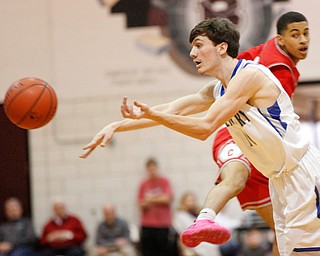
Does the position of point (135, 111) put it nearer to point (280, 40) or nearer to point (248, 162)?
point (248, 162)

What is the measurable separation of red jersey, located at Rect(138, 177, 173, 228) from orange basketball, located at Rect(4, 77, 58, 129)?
5.70 metres

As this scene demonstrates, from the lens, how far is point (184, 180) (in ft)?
36.6

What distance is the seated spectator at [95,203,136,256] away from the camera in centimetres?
1047

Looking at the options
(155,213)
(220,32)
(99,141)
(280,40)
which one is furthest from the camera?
(155,213)

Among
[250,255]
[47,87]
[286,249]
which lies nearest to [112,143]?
[250,255]

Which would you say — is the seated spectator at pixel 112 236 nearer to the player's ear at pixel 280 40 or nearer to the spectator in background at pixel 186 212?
the spectator in background at pixel 186 212

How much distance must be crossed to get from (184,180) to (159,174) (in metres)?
0.41

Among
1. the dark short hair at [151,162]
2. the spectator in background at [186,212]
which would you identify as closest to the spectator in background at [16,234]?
the dark short hair at [151,162]

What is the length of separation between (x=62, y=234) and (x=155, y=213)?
4.79 ft

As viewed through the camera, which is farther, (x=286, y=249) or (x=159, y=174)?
(x=159, y=174)

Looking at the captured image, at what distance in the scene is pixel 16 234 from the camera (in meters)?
10.9

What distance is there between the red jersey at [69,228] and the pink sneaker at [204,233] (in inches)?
257

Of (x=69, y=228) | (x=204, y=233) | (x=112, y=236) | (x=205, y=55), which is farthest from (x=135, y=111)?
(x=69, y=228)

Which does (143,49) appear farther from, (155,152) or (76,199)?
(76,199)
